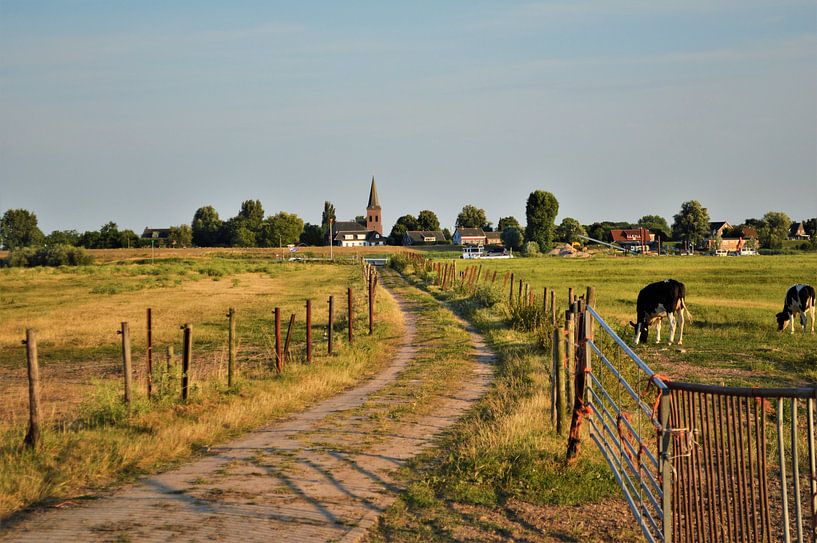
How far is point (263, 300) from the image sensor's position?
147 ft

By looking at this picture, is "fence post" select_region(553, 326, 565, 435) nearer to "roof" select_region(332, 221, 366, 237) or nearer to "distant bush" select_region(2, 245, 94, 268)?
"distant bush" select_region(2, 245, 94, 268)

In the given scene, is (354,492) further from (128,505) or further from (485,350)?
(485,350)

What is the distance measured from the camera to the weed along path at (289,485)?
24.3 feet

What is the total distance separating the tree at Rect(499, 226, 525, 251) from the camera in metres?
128

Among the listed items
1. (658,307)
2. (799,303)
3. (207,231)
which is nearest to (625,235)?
(207,231)

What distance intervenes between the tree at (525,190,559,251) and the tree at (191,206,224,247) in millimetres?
67788

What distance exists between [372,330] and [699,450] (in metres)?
18.1

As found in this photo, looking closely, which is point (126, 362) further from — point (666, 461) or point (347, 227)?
point (347, 227)

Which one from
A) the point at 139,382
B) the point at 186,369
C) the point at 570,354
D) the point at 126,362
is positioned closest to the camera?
the point at 570,354

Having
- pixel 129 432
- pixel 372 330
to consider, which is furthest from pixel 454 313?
pixel 129 432

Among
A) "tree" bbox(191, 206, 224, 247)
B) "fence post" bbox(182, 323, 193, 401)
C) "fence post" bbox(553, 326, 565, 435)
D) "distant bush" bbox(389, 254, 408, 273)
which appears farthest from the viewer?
"tree" bbox(191, 206, 224, 247)

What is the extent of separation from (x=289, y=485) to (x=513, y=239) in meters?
122

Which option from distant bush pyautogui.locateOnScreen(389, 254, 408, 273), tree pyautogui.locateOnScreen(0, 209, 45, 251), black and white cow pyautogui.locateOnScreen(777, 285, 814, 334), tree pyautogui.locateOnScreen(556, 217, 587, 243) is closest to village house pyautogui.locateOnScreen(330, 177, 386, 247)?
tree pyautogui.locateOnScreen(556, 217, 587, 243)

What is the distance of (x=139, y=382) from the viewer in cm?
1428
